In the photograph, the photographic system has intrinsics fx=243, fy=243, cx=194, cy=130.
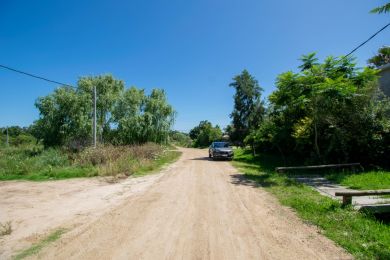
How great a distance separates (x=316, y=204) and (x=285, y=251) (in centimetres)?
337

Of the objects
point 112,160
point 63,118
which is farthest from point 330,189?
point 63,118

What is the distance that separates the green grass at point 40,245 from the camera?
432cm

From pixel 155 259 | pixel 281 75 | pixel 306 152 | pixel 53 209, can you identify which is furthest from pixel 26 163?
pixel 306 152

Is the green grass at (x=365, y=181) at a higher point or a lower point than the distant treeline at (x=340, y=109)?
lower

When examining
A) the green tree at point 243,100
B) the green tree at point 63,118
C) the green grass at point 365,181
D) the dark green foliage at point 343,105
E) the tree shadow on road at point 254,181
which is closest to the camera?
the green grass at point 365,181

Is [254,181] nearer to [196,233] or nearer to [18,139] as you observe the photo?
[196,233]

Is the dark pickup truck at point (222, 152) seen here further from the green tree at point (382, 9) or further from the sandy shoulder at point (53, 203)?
the green tree at point (382, 9)

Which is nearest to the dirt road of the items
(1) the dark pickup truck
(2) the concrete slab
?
(2) the concrete slab

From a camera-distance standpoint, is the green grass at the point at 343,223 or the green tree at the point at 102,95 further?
the green tree at the point at 102,95

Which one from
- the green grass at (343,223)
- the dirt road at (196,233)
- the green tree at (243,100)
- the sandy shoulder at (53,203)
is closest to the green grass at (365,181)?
the green grass at (343,223)

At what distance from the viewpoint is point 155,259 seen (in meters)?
4.11

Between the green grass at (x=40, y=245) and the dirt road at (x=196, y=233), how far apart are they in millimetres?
170

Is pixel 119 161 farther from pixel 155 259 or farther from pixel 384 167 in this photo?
pixel 384 167

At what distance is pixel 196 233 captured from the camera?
520cm
